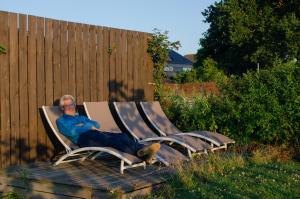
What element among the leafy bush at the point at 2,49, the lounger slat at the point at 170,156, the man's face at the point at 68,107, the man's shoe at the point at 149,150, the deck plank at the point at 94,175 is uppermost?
the leafy bush at the point at 2,49

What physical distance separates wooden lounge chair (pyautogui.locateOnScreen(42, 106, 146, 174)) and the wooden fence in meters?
0.27

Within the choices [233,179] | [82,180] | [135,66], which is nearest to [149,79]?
[135,66]

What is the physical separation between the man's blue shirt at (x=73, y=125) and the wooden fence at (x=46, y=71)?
569mm

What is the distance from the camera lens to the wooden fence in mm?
7367

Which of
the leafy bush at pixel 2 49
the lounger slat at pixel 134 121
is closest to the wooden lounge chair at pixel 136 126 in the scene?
the lounger slat at pixel 134 121

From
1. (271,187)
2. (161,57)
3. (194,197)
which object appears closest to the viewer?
(194,197)

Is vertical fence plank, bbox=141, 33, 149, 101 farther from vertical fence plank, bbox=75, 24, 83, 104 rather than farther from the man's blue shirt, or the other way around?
the man's blue shirt

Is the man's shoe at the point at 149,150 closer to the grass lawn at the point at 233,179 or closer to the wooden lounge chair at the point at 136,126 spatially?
the grass lawn at the point at 233,179

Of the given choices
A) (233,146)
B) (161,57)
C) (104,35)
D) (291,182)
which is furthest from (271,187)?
(161,57)

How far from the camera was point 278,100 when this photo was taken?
9.36m

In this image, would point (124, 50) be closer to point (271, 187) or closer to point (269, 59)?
point (271, 187)

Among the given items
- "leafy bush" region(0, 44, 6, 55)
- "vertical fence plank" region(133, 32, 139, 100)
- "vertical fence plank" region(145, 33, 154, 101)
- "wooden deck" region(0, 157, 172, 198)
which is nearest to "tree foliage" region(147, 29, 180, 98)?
"vertical fence plank" region(145, 33, 154, 101)

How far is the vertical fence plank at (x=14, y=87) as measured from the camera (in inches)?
291

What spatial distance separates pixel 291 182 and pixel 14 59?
4115mm
